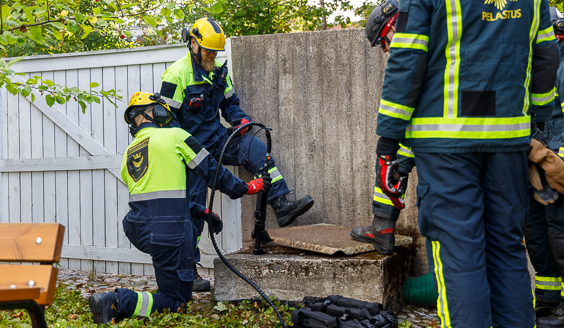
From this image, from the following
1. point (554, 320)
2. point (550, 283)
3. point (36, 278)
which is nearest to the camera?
point (36, 278)

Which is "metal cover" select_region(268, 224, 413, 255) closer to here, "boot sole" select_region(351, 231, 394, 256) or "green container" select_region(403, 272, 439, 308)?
"boot sole" select_region(351, 231, 394, 256)

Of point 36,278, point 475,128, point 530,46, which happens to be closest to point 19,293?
point 36,278

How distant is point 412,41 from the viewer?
7.74ft

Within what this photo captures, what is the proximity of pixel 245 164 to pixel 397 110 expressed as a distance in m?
2.51

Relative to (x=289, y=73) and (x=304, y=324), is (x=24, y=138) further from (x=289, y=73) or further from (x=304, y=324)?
(x=304, y=324)

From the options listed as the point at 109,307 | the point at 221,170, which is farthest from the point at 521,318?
the point at 109,307

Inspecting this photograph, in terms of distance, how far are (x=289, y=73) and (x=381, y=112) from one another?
8.68 ft

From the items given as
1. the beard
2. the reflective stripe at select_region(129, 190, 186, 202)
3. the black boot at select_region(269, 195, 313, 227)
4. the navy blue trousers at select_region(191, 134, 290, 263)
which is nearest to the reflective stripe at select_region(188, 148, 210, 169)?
the reflective stripe at select_region(129, 190, 186, 202)

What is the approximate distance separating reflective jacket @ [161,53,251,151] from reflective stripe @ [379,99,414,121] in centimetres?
253

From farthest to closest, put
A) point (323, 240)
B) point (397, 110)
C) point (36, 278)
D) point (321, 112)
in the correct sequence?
point (321, 112), point (323, 240), point (397, 110), point (36, 278)

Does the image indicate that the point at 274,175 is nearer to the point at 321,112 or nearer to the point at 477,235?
the point at 321,112

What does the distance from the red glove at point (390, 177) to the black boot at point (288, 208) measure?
1.06m

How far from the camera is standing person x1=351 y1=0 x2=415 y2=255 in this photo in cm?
328

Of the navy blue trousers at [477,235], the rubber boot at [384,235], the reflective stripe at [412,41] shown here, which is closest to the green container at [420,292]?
the rubber boot at [384,235]
